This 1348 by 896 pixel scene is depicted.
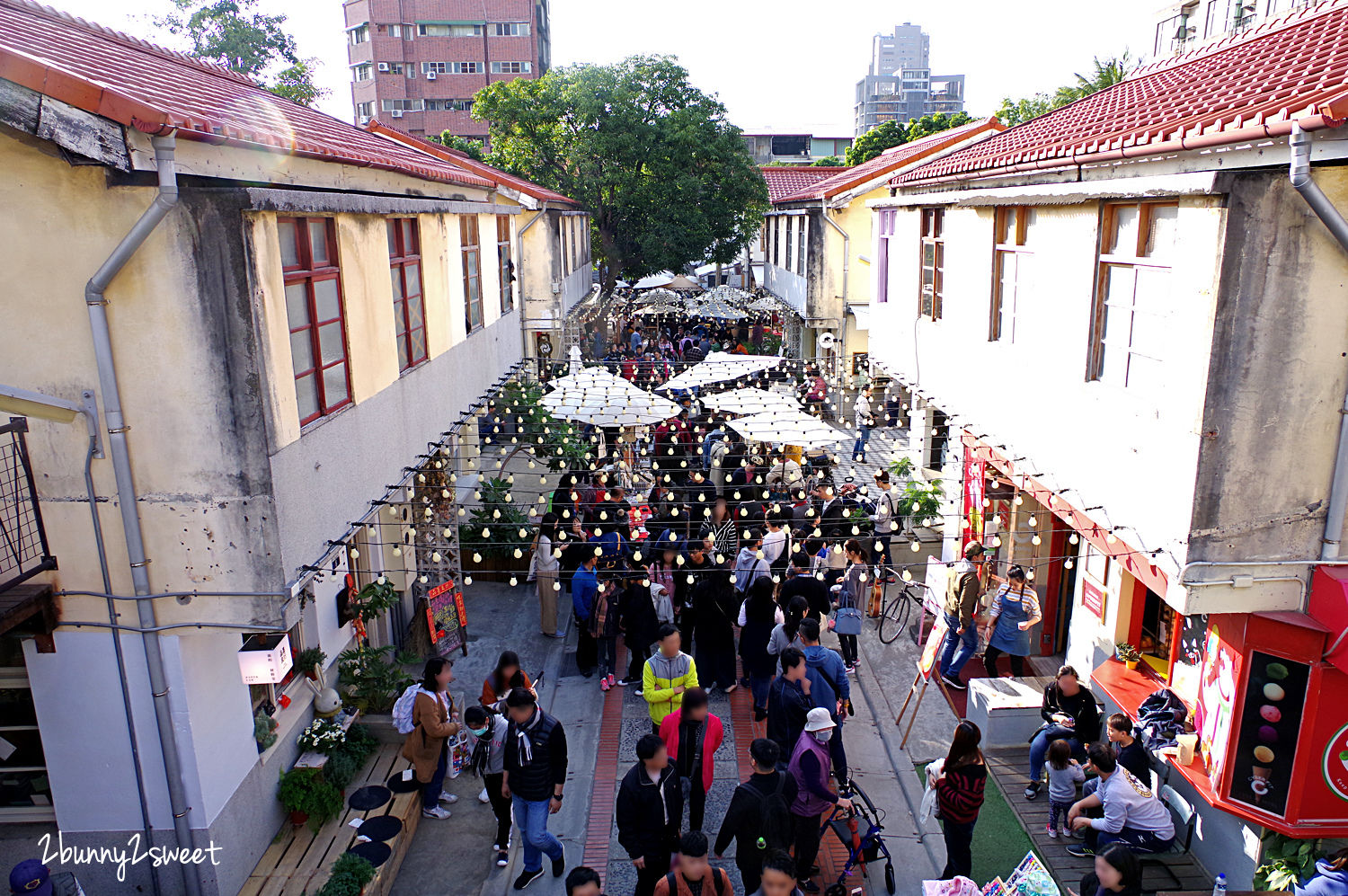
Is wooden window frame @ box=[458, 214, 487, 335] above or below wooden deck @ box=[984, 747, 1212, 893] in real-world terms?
above

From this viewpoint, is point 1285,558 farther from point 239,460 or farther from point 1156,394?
point 239,460

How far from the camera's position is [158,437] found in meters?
5.91

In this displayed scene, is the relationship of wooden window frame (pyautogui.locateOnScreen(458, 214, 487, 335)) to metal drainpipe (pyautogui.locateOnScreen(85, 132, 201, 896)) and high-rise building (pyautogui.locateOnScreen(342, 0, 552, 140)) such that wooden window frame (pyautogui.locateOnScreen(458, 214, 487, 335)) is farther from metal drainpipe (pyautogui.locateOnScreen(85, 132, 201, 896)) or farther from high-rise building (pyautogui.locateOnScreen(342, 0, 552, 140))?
high-rise building (pyautogui.locateOnScreen(342, 0, 552, 140))

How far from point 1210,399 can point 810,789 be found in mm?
3899

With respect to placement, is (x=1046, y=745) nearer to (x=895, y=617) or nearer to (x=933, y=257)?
(x=895, y=617)

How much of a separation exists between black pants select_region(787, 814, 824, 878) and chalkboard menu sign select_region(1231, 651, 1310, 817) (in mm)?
3048

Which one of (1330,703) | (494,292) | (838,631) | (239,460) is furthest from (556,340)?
(1330,703)

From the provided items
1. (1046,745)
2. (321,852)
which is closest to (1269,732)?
(1046,745)

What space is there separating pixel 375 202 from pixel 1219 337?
719 cm

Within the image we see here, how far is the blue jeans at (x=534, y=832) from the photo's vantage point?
6.89 meters

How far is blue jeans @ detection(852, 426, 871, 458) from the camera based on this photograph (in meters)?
17.8

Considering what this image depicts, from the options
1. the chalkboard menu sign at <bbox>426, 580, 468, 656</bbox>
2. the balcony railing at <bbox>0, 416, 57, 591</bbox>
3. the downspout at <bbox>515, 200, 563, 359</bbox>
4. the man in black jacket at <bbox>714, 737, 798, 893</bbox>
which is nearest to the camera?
the balcony railing at <bbox>0, 416, 57, 591</bbox>

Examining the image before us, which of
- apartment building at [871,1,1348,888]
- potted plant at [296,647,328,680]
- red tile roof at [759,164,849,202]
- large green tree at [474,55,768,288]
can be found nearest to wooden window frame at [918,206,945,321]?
apartment building at [871,1,1348,888]

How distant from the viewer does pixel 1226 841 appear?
6.88 meters
